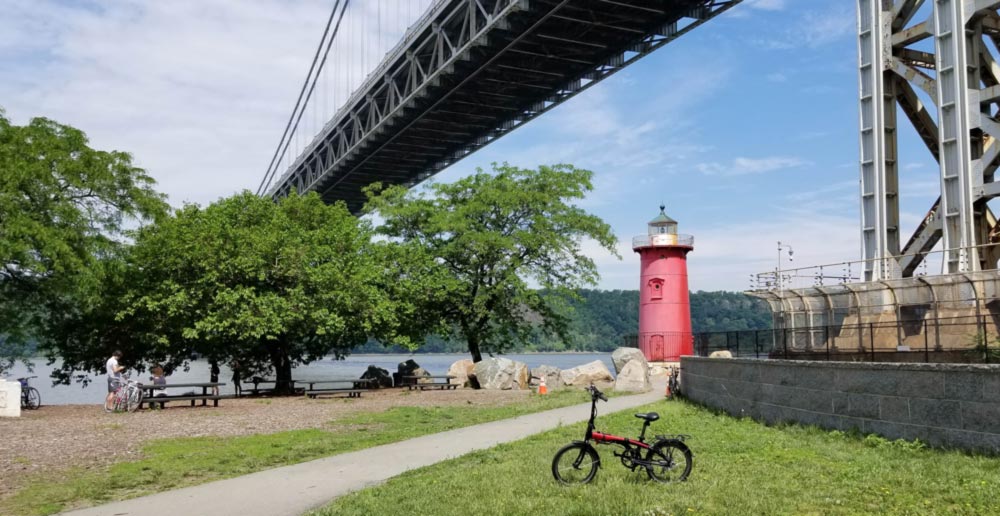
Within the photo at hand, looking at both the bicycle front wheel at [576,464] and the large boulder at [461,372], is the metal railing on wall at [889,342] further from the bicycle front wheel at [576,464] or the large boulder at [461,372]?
the large boulder at [461,372]

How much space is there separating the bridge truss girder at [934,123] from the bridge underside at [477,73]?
8.77 meters

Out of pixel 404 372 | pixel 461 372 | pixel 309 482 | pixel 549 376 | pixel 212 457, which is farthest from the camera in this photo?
pixel 404 372

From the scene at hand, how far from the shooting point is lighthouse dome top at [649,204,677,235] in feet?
144

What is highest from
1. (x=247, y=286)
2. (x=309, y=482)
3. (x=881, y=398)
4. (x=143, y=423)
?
(x=247, y=286)

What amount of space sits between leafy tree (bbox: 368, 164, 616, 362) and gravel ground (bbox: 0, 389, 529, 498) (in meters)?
7.31

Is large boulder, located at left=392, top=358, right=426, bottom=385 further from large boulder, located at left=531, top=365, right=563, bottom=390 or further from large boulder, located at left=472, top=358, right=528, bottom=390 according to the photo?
large boulder, located at left=531, top=365, right=563, bottom=390

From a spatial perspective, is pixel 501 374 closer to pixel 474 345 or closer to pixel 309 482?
pixel 474 345

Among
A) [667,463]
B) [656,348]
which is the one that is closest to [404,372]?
[656,348]

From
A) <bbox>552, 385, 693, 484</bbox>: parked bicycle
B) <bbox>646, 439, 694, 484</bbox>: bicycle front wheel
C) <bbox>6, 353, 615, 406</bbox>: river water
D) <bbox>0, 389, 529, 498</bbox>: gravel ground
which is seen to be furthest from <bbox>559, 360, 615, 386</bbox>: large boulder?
<bbox>552, 385, 693, 484</bbox>: parked bicycle

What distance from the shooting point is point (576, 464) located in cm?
973

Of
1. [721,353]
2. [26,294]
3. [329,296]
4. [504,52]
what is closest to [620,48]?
[504,52]

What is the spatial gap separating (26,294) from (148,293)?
11.6 ft

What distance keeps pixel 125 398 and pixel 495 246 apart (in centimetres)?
1687

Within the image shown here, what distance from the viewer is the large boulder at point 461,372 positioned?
1300 inches
